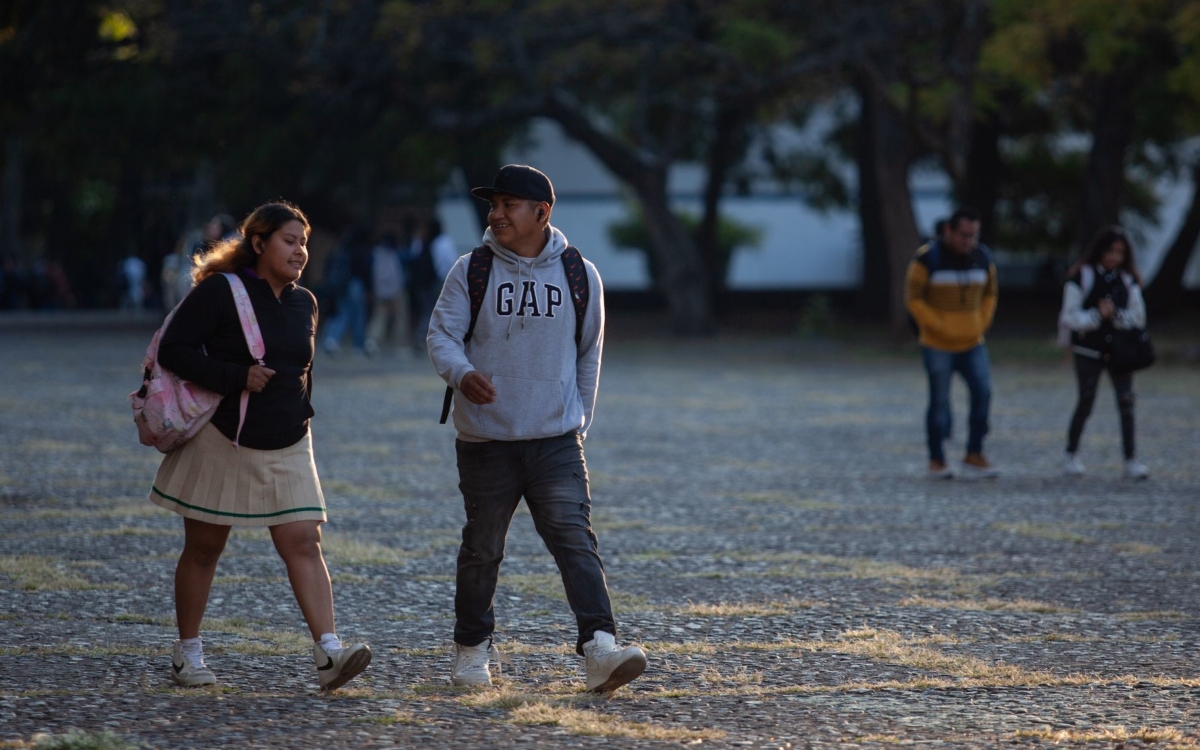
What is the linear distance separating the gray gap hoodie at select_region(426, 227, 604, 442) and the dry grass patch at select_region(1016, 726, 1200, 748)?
1.71 m

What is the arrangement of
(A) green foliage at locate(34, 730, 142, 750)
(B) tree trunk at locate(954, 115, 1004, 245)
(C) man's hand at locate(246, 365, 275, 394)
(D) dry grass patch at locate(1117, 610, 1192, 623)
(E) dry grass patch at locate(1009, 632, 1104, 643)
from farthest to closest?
(B) tree trunk at locate(954, 115, 1004, 245) → (D) dry grass patch at locate(1117, 610, 1192, 623) → (E) dry grass patch at locate(1009, 632, 1104, 643) → (C) man's hand at locate(246, 365, 275, 394) → (A) green foliage at locate(34, 730, 142, 750)

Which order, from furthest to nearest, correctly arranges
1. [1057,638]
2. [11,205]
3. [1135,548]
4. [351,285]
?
[11,205]
[351,285]
[1135,548]
[1057,638]

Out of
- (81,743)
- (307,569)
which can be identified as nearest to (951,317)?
(307,569)

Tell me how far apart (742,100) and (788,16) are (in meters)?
2.66

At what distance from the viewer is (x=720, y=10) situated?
25438 mm

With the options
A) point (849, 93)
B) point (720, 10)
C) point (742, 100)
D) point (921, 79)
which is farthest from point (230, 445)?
point (849, 93)

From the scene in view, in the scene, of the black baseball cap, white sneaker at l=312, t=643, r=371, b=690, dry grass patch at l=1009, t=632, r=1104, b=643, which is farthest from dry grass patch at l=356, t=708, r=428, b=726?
dry grass patch at l=1009, t=632, r=1104, b=643

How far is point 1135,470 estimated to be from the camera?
10891mm

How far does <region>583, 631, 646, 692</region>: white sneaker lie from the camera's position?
16.2 ft

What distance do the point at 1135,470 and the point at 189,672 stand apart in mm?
7530

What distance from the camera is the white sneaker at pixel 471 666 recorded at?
5.20m

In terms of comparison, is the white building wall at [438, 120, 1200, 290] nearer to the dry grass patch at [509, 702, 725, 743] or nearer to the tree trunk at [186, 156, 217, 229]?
the tree trunk at [186, 156, 217, 229]

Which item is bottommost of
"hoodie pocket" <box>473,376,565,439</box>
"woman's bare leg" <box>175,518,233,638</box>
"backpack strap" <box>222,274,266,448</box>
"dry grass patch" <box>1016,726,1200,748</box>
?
"dry grass patch" <box>1016,726,1200,748</box>

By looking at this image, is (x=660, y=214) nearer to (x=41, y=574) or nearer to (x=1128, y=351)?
(x=1128, y=351)
